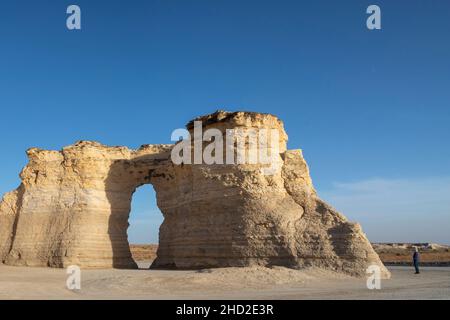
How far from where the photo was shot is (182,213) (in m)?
24.4

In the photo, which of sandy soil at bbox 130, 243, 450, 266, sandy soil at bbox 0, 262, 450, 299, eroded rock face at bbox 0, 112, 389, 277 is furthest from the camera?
sandy soil at bbox 130, 243, 450, 266

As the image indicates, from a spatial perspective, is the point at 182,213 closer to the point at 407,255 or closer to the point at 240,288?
the point at 240,288

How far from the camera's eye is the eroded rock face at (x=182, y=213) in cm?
1970

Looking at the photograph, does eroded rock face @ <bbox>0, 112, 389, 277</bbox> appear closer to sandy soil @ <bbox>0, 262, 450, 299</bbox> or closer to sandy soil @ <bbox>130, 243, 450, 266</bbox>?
sandy soil @ <bbox>0, 262, 450, 299</bbox>

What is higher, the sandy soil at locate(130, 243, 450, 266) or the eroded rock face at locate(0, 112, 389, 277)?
the eroded rock face at locate(0, 112, 389, 277)

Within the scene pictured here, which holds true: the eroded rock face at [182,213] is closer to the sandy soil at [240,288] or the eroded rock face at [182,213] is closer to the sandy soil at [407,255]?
the sandy soil at [240,288]

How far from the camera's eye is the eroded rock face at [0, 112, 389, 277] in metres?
19.7

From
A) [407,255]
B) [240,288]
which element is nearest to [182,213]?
[240,288]

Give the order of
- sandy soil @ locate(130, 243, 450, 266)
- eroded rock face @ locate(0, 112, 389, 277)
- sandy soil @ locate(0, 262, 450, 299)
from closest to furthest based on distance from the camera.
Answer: sandy soil @ locate(0, 262, 450, 299) → eroded rock face @ locate(0, 112, 389, 277) → sandy soil @ locate(130, 243, 450, 266)

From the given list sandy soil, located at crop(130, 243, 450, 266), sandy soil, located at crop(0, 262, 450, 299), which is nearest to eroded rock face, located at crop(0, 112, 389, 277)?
sandy soil, located at crop(0, 262, 450, 299)

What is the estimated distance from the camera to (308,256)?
1906 cm

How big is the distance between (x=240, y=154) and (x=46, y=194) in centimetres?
1273
